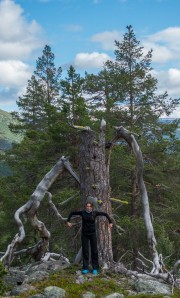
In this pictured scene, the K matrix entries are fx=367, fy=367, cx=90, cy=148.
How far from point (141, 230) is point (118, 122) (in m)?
6.66

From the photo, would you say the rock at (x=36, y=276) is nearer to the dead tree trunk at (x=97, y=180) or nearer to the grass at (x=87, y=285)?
the grass at (x=87, y=285)

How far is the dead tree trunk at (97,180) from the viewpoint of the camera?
26.9ft

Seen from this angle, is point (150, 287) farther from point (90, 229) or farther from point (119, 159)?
point (119, 159)

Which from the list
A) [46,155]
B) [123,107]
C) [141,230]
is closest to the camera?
[141,230]

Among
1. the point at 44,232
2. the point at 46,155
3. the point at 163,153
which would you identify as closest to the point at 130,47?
the point at 163,153

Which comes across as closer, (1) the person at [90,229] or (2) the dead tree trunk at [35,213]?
(1) the person at [90,229]

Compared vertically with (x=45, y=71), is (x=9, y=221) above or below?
below

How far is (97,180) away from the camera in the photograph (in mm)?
8320

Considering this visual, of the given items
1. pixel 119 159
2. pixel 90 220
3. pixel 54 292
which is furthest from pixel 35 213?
pixel 119 159

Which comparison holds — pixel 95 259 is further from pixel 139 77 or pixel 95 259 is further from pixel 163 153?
pixel 139 77

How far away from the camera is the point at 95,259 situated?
25.1 ft

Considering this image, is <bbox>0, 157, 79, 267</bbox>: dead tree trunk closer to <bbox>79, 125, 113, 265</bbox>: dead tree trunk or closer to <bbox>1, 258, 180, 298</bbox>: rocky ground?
<bbox>79, 125, 113, 265</bbox>: dead tree trunk

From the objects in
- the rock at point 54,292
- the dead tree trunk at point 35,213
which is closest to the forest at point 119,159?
the dead tree trunk at point 35,213

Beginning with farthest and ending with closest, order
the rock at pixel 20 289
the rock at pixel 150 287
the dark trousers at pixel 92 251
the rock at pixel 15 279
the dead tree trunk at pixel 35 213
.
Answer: the dead tree trunk at pixel 35 213 → the dark trousers at pixel 92 251 → the rock at pixel 15 279 → the rock at pixel 150 287 → the rock at pixel 20 289
